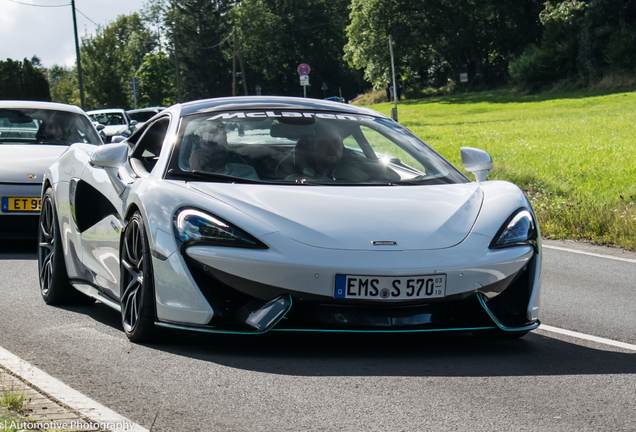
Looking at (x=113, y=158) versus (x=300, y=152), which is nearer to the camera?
(x=113, y=158)

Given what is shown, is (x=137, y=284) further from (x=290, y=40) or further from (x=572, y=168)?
(x=290, y=40)

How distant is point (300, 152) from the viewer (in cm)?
526

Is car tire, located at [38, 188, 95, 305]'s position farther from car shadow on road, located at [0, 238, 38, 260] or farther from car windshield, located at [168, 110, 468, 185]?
car shadow on road, located at [0, 238, 38, 260]

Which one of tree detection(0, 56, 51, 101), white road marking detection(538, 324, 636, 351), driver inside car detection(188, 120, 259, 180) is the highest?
tree detection(0, 56, 51, 101)

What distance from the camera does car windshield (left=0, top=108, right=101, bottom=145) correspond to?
1017 cm

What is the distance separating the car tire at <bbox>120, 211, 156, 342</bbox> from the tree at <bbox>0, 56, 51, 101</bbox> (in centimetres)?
6776

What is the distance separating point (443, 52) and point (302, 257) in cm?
6898

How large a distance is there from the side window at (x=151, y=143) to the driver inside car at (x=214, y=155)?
24.1 inches

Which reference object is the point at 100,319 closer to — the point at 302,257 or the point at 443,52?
the point at 302,257

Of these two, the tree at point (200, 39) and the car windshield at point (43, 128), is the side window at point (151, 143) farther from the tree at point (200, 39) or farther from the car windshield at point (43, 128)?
the tree at point (200, 39)

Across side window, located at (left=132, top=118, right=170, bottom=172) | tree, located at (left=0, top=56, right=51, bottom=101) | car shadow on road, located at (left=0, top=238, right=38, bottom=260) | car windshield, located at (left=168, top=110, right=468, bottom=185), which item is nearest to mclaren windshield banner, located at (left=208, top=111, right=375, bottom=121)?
car windshield, located at (left=168, top=110, right=468, bottom=185)

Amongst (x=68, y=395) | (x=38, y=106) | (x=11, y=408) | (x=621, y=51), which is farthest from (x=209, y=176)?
(x=621, y=51)

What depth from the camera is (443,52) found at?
70.8m

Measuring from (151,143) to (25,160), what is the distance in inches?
152
